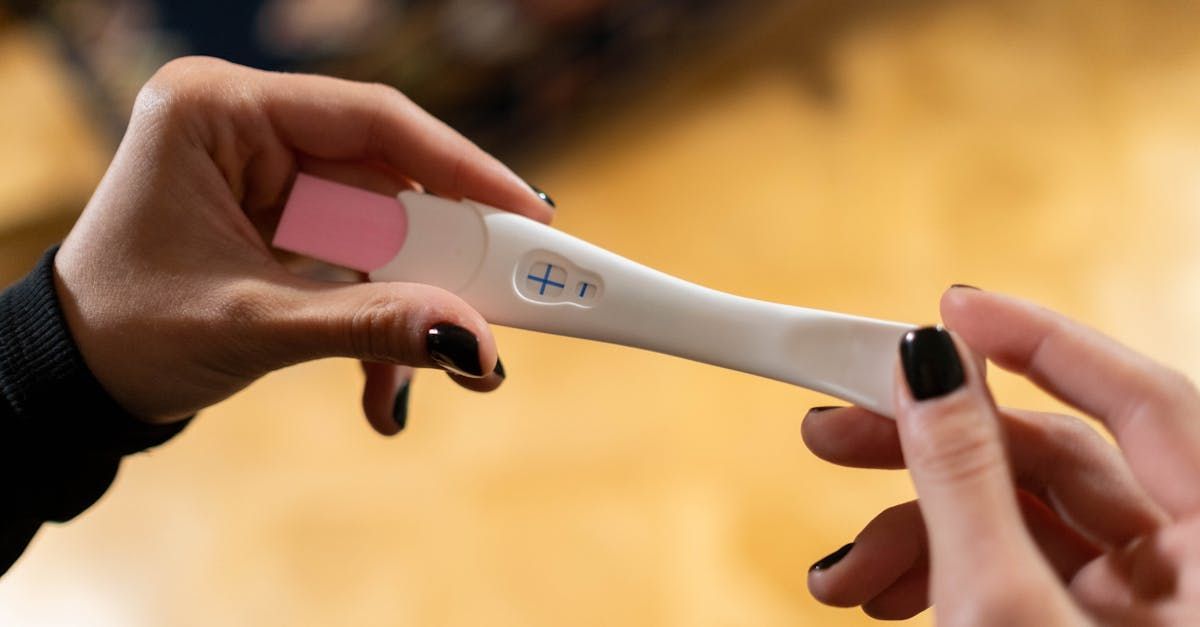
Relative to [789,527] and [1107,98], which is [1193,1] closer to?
[1107,98]

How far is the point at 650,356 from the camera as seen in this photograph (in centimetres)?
87

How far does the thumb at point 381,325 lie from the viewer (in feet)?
1.51

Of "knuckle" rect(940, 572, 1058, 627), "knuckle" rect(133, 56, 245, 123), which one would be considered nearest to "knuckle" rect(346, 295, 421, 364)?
"knuckle" rect(133, 56, 245, 123)

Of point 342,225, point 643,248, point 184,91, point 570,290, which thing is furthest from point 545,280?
point 643,248

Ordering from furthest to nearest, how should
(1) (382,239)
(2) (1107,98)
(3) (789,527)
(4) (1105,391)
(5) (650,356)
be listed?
(2) (1107,98) < (5) (650,356) < (3) (789,527) < (1) (382,239) < (4) (1105,391)

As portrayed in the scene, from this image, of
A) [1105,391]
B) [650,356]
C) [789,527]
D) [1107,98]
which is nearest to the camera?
[1105,391]

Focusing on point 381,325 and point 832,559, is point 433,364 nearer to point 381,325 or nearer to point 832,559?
point 381,325

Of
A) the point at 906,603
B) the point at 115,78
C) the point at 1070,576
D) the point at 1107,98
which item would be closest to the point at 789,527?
the point at 906,603

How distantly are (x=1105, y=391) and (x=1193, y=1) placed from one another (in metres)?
0.89

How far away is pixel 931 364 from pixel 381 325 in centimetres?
28

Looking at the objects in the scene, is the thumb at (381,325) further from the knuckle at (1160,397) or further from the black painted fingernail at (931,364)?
the knuckle at (1160,397)

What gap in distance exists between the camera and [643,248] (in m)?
0.94

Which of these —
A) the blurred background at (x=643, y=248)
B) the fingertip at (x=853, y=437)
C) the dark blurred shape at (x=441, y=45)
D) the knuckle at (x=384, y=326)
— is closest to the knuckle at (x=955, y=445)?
the fingertip at (x=853, y=437)

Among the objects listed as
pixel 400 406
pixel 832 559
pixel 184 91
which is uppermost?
pixel 184 91
